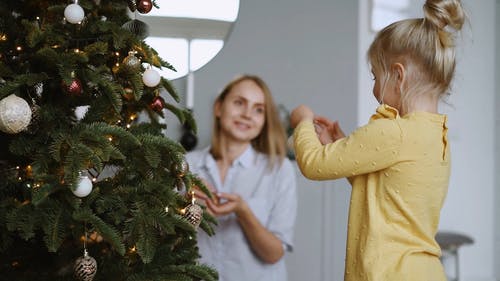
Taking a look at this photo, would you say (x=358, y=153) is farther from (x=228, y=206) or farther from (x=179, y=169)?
(x=228, y=206)

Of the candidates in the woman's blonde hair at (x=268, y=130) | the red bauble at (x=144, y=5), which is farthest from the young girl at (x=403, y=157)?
the woman's blonde hair at (x=268, y=130)

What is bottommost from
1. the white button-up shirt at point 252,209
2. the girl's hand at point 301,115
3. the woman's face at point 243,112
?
the white button-up shirt at point 252,209

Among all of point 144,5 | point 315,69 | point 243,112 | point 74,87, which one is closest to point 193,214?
point 74,87

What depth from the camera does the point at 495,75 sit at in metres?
3.27

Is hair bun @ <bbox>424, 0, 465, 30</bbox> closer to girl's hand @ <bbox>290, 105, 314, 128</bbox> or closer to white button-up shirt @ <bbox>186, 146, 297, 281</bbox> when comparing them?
girl's hand @ <bbox>290, 105, 314, 128</bbox>

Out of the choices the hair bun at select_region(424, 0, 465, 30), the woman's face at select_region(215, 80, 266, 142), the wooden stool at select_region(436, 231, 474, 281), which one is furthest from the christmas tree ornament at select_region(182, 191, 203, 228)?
the wooden stool at select_region(436, 231, 474, 281)

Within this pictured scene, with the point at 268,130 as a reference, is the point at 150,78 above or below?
above

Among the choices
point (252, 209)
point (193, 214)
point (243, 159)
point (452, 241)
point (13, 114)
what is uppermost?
point (13, 114)

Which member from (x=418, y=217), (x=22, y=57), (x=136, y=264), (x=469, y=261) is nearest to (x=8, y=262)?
(x=136, y=264)

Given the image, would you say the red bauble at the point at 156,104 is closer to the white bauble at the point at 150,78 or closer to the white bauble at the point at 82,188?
the white bauble at the point at 150,78

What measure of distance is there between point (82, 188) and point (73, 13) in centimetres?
33

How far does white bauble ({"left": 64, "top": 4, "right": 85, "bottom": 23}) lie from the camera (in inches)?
41.9

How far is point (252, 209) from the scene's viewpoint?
7.06 ft

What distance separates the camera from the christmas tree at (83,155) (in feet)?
3.26
